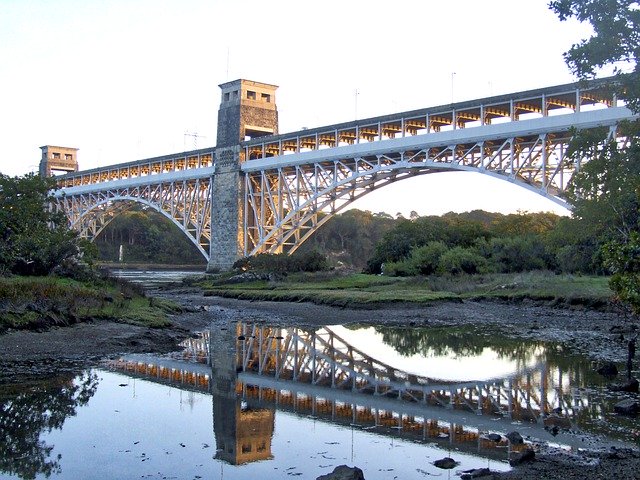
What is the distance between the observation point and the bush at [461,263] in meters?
38.1

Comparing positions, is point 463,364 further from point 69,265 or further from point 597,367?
point 69,265

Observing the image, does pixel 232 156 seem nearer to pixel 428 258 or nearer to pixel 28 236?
pixel 428 258

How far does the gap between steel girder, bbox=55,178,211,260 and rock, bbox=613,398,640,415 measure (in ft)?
146

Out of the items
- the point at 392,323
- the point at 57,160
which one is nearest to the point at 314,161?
the point at 392,323

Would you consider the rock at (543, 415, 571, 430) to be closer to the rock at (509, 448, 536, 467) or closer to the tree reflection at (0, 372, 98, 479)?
the rock at (509, 448, 536, 467)

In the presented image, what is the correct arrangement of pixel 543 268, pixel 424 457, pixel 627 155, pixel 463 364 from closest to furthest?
pixel 424 457 → pixel 627 155 → pixel 463 364 → pixel 543 268

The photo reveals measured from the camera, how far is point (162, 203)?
60.4 m

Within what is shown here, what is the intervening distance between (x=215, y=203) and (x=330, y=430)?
4316cm

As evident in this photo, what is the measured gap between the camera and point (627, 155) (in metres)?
14.1

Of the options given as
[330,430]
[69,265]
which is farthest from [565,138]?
[330,430]

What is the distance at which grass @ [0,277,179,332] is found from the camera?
18.0 metres

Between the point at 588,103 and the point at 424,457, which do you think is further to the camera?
the point at 588,103

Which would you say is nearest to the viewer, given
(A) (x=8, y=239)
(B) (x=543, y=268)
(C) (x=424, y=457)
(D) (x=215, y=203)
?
(C) (x=424, y=457)

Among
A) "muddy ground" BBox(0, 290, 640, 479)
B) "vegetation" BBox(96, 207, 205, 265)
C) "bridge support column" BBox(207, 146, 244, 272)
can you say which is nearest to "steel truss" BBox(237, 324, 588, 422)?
"muddy ground" BBox(0, 290, 640, 479)
